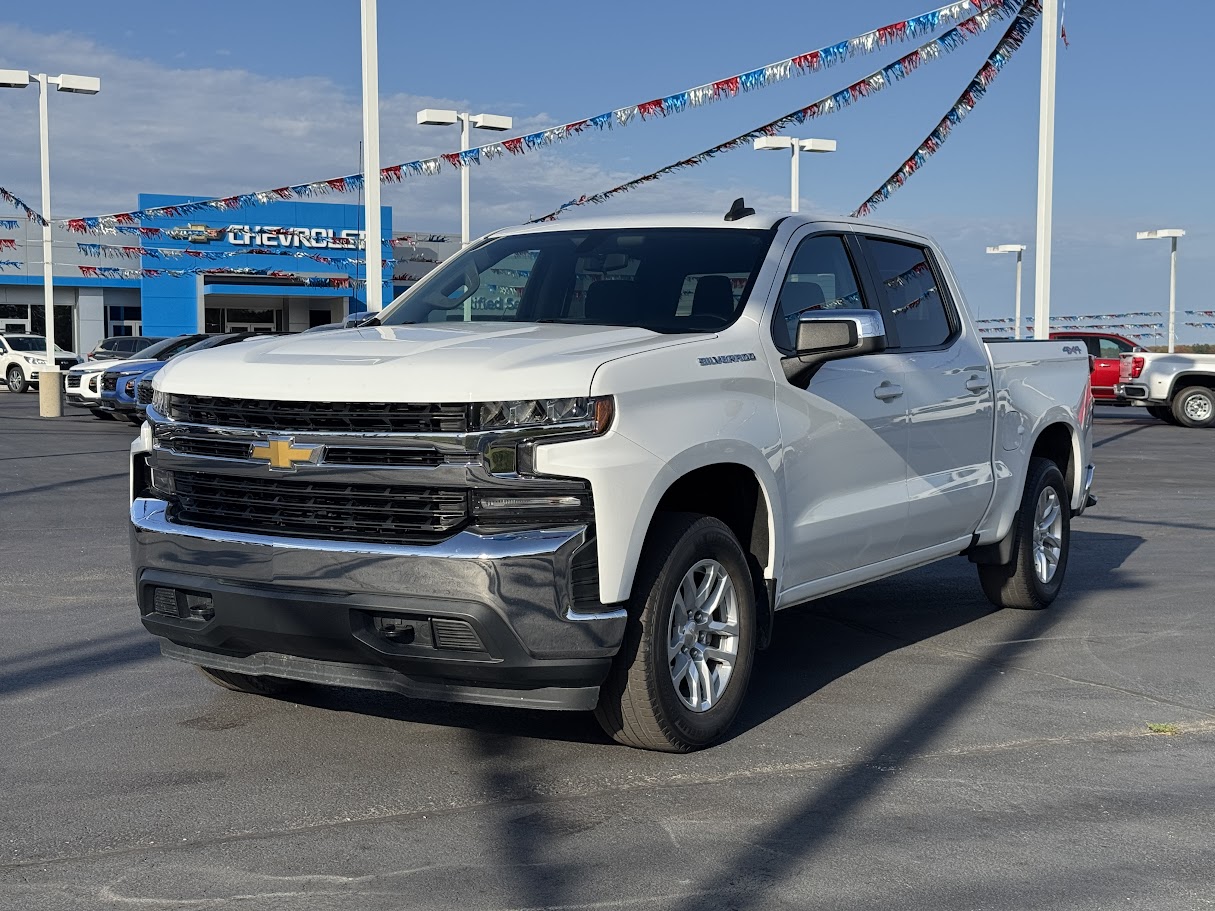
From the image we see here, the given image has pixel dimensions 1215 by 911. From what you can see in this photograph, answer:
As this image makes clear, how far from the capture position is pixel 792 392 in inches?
225

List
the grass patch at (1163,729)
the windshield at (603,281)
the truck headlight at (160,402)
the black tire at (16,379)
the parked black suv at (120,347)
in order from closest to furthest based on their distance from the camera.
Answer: the truck headlight at (160,402)
the grass patch at (1163,729)
the windshield at (603,281)
the parked black suv at (120,347)
the black tire at (16,379)

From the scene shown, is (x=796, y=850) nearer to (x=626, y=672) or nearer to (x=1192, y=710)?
(x=626, y=672)

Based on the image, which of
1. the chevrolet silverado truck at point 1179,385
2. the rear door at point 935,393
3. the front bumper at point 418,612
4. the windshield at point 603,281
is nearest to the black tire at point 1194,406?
the chevrolet silverado truck at point 1179,385

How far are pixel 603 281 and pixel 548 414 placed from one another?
164cm

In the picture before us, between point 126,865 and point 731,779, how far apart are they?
1.95 meters

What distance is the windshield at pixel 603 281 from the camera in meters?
5.88

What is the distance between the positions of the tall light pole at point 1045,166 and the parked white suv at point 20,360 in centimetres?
3344

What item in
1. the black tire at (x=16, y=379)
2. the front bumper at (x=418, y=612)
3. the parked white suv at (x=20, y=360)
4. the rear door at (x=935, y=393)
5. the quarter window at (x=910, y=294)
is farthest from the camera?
the black tire at (x=16, y=379)

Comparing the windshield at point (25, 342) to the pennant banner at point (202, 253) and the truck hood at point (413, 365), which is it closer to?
the pennant banner at point (202, 253)

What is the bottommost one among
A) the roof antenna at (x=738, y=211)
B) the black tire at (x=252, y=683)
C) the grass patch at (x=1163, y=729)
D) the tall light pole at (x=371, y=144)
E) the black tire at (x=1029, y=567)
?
the grass patch at (x=1163, y=729)

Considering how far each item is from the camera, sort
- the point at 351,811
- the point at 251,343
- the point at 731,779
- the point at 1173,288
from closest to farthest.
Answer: the point at 351,811 < the point at 731,779 < the point at 251,343 < the point at 1173,288

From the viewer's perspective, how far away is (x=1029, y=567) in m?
7.97

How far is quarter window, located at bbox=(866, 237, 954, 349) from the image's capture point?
269 inches

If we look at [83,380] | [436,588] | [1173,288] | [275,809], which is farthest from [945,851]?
[1173,288]
